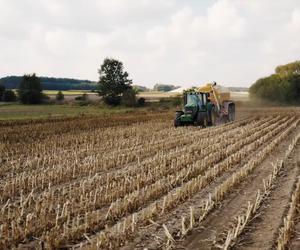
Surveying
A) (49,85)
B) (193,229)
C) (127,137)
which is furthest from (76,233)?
(49,85)

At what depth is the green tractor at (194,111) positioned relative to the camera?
24844 mm

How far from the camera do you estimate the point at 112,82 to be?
62656mm

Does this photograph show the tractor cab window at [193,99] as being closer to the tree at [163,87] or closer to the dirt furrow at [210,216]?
the dirt furrow at [210,216]

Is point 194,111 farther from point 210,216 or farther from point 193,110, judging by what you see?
point 210,216

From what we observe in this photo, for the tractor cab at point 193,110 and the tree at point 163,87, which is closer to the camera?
the tractor cab at point 193,110

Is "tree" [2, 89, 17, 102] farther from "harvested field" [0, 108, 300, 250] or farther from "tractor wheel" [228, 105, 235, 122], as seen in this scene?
"harvested field" [0, 108, 300, 250]

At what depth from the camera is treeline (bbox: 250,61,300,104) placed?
60000 millimetres

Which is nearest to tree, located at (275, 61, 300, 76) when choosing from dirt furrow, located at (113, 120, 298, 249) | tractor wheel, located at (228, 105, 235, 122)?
tractor wheel, located at (228, 105, 235, 122)

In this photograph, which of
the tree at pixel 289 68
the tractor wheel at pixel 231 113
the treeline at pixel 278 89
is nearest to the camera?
the tractor wheel at pixel 231 113

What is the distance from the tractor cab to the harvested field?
24.5 feet

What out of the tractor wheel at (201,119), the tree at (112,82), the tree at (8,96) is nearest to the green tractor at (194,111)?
the tractor wheel at (201,119)

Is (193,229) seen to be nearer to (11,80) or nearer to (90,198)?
(90,198)

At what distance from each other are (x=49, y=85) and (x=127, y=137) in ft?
362

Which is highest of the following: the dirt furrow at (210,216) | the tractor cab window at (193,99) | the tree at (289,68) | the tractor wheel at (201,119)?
the tree at (289,68)
